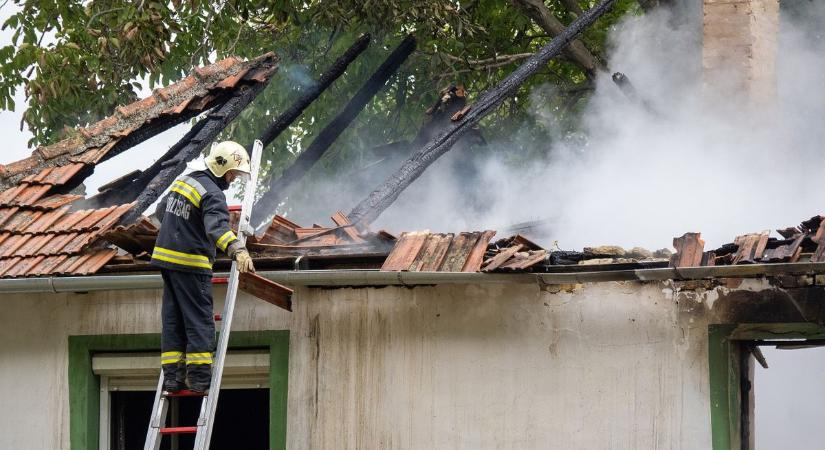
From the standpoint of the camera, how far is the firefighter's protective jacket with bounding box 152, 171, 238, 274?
22.4 feet

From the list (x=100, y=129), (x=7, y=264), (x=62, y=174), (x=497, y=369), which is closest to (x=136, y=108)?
(x=100, y=129)

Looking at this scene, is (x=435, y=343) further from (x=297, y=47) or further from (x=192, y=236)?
(x=297, y=47)

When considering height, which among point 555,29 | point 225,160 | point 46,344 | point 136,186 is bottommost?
point 46,344

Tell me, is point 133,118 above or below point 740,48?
below

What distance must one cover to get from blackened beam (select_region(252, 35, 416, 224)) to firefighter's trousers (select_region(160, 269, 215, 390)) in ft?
13.0

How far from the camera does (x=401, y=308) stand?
293 inches

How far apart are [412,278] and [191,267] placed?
1151 millimetres

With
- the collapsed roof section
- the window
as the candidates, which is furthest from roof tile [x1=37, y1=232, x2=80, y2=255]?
the window

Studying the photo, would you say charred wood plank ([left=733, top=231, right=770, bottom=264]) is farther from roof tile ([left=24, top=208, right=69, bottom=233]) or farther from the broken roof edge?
the broken roof edge

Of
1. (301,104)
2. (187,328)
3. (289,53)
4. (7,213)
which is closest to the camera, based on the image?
(187,328)

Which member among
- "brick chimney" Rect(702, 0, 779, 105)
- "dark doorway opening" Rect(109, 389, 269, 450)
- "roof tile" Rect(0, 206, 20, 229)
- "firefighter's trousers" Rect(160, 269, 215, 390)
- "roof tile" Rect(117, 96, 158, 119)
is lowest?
"dark doorway opening" Rect(109, 389, 269, 450)

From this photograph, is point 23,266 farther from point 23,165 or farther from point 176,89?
point 176,89

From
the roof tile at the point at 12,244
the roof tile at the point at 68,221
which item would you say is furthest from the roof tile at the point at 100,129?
the roof tile at the point at 12,244

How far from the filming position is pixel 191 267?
6852 millimetres
